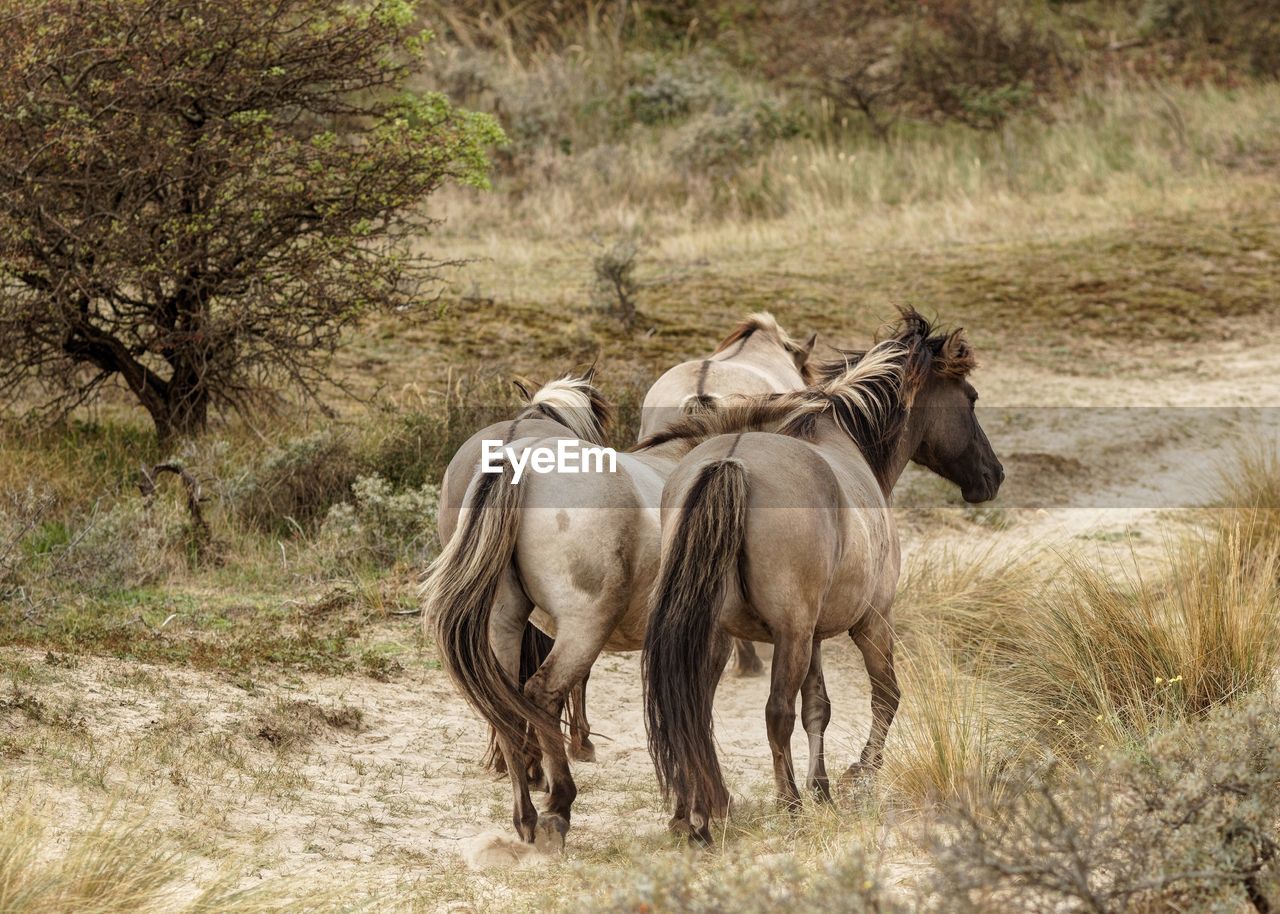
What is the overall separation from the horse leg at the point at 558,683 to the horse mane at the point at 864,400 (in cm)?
106

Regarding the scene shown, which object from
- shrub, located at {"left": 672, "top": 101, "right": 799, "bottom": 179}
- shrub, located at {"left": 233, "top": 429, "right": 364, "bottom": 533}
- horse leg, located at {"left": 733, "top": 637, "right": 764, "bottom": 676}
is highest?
shrub, located at {"left": 672, "top": 101, "right": 799, "bottom": 179}

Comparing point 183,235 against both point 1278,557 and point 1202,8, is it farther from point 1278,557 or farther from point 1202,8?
point 1202,8

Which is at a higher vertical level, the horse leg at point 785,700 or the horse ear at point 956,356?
the horse ear at point 956,356

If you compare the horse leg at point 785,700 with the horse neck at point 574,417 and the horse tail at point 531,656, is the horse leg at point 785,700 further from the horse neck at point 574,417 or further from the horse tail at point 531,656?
the horse neck at point 574,417

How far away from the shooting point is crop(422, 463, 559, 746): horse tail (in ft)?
16.5

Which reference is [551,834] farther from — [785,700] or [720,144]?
[720,144]

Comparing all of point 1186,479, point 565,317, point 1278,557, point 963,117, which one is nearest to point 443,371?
point 565,317

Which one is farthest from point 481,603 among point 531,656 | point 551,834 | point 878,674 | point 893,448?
point 893,448

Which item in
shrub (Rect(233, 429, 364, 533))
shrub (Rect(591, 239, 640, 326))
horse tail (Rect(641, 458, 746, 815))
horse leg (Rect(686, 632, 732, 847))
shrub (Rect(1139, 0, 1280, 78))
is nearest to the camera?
horse tail (Rect(641, 458, 746, 815))

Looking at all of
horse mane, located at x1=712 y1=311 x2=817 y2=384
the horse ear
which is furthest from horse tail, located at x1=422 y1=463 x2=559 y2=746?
horse mane, located at x1=712 y1=311 x2=817 y2=384

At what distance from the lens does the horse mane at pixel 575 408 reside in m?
5.91

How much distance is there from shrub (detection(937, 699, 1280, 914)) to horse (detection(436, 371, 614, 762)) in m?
2.10

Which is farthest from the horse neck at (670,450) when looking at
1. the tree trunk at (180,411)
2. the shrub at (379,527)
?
the tree trunk at (180,411)

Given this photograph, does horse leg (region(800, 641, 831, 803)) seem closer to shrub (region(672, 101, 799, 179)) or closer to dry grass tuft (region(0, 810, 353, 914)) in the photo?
dry grass tuft (region(0, 810, 353, 914))
